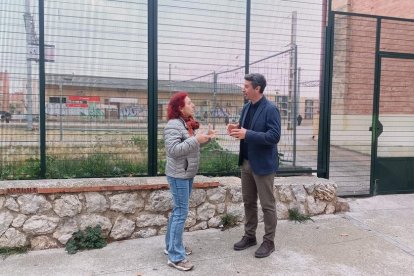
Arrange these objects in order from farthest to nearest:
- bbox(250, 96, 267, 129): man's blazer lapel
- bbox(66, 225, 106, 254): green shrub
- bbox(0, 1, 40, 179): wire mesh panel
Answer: bbox(0, 1, 40, 179): wire mesh panel < bbox(66, 225, 106, 254): green shrub < bbox(250, 96, 267, 129): man's blazer lapel

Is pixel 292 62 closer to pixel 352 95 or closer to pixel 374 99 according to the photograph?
pixel 374 99

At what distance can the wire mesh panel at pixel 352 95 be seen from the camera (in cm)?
611

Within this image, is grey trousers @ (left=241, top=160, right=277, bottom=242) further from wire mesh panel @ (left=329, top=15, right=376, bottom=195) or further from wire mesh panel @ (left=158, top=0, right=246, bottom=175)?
wire mesh panel @ (left=329, top=15, right=376, bottom=195)

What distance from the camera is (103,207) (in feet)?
13.8

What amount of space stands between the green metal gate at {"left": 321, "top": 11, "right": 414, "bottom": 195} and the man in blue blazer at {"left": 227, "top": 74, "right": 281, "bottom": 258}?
203 centimetres

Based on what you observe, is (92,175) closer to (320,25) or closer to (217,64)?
(217,64)

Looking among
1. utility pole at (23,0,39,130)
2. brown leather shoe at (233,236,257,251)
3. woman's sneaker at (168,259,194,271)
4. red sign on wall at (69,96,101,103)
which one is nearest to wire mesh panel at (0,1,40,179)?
utility pole at (23,0,39,130)

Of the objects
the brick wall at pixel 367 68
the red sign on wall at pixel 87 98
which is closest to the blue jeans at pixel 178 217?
the red sign on wall at pixel 87 98

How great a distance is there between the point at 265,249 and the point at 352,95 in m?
4.01

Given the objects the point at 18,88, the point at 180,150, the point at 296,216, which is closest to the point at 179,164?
the point at 180,150

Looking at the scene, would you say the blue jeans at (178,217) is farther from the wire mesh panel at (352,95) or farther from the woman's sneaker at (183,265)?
the wire mesh panel at (352,95)

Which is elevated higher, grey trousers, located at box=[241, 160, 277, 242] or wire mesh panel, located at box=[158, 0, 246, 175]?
wire mesh panel, located at box=[158, 0, 246, 175]

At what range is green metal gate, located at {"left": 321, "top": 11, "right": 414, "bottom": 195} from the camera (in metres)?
5.82

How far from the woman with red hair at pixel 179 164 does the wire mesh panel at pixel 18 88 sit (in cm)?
191
